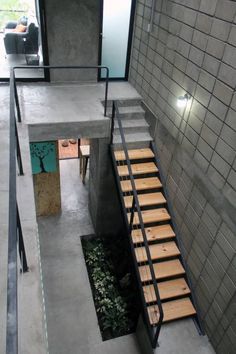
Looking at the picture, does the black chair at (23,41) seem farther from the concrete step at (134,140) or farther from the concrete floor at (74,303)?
the concrete floor at (74,303)

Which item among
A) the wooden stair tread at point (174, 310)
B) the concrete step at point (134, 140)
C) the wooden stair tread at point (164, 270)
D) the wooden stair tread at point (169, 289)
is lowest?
the wooden stair tread at point (174, 310)

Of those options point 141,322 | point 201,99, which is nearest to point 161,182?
point 201,99

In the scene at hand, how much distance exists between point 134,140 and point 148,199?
3.75 ft

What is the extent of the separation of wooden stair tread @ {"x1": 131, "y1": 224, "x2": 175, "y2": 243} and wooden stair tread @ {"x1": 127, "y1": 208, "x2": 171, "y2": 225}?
0.46ft

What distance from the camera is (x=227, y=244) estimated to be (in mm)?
3525

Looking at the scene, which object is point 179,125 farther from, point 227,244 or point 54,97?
point 54,97

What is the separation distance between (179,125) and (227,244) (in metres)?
1.80

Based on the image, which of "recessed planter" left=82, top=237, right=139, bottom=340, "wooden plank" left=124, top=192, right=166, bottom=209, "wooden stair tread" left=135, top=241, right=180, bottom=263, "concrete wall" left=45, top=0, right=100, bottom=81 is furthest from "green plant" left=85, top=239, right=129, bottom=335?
"concrete wall" left=45, top=0, right=100, bottom=81

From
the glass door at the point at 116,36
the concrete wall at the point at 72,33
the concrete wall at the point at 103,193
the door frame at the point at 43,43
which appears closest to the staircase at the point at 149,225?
the concrete wall at the point at 103,193

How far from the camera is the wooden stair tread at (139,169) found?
16.7ft

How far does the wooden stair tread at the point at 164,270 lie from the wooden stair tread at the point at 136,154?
1.83 metres

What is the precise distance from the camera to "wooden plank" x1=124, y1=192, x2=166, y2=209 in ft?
16.0

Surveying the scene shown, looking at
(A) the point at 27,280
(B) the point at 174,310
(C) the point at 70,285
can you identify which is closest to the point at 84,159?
(C) the point at 70,285

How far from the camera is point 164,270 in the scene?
450cm
